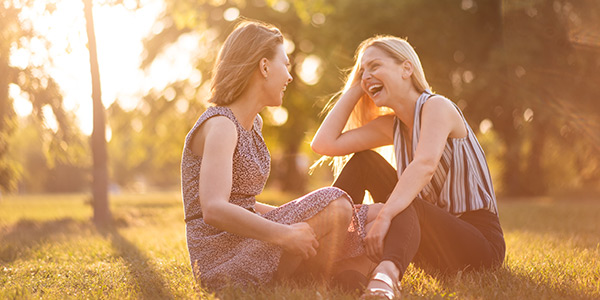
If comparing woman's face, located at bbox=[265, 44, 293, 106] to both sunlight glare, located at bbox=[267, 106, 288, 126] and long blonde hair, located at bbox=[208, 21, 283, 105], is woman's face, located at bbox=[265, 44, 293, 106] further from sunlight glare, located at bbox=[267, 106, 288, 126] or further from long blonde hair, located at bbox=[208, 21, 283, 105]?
sunlight glare, located at bbox=[267, 106, 288, 126]

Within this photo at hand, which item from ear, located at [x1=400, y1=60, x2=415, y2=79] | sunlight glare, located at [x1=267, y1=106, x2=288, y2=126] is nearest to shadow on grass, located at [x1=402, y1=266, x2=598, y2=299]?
ear, located at [x1=400, y1=60, x2=415, y2=79]

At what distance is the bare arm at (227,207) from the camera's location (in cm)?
305

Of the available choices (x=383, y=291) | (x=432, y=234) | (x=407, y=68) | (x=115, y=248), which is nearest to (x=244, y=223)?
A: (x=383, y=291)

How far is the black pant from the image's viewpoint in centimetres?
334

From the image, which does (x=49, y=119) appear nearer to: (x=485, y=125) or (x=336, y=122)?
(x=336, y=122)

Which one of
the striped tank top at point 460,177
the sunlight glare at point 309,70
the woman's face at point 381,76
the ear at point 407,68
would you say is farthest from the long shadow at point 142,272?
the sunlight glare at point 309,70

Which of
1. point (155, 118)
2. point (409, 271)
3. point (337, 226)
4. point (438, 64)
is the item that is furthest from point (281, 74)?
point (155, 118)

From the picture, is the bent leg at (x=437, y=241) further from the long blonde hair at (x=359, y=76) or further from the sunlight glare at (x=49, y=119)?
the sunlight glare at (x=49, y=119)

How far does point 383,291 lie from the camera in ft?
9.79

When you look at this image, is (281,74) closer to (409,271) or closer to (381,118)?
(381,118)

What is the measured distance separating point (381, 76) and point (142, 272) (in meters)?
2.40

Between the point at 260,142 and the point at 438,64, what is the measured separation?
14016 mm

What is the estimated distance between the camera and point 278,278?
11.4ft

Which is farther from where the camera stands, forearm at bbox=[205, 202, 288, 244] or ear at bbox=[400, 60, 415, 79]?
ear at bbox=[400, 60, 415, 79]
